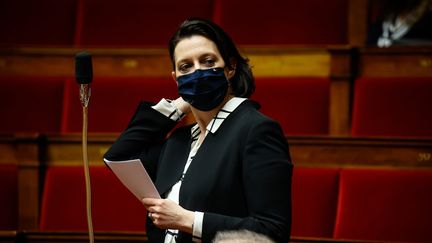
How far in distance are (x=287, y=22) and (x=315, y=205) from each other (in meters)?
0.25

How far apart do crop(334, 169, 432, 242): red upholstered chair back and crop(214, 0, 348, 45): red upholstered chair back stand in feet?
0.75

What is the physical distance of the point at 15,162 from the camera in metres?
0.63

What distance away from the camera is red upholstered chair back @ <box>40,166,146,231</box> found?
0.61 meters

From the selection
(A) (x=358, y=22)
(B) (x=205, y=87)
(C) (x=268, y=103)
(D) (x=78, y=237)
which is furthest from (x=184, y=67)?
(A) (x=358, y=22)

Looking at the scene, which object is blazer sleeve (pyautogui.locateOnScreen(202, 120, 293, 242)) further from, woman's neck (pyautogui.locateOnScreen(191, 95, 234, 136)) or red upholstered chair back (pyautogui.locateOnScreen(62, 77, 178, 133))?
red upholstered chair back (pyautogui.locateOnScreen(62, 77, 178, 133))

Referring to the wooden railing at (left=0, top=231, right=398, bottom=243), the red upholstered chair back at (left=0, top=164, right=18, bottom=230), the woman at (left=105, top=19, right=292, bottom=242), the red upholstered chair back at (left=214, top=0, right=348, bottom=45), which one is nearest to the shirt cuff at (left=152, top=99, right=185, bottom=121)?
the woman at (left=105, top=19, right=292, bottom=242)

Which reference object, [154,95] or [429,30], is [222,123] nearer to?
[154,95]

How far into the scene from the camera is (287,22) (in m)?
0.78

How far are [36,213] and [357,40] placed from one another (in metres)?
0.35

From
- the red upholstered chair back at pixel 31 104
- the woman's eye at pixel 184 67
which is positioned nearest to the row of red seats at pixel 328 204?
the red upholstered chair back at pixel 31 104

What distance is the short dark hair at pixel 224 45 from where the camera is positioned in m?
0.38

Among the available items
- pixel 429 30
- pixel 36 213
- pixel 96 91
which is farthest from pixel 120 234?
pixel 429 30

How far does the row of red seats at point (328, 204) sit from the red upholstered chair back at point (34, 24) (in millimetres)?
244

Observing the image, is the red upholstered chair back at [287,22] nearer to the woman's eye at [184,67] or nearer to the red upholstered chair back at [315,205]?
the red upholstered chair back at [315,205]
